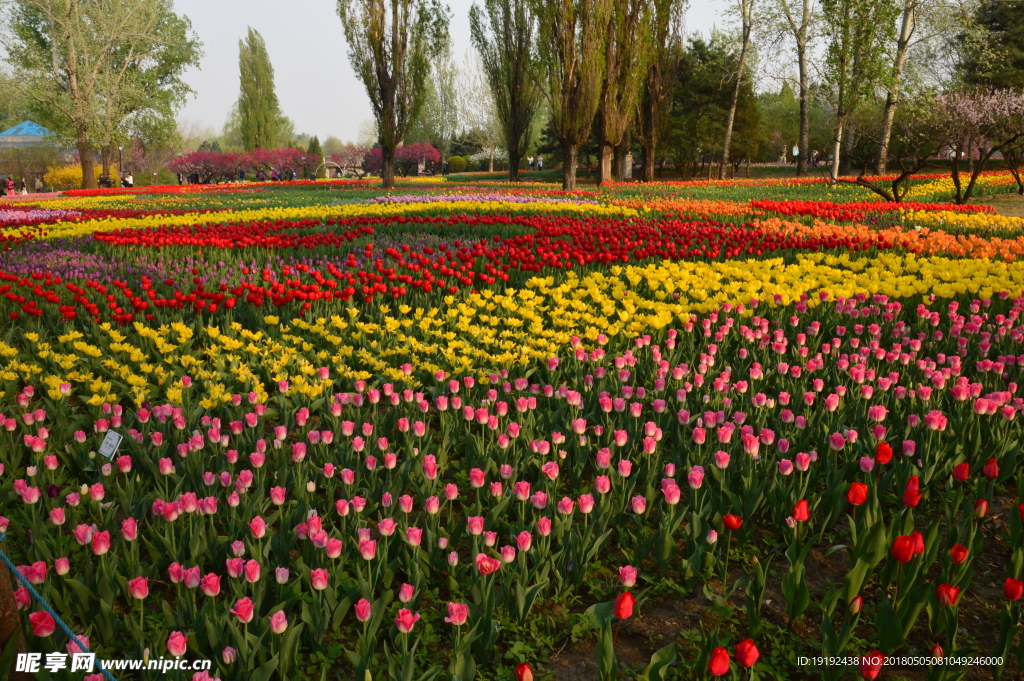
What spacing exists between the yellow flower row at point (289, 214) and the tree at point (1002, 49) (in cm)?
2852

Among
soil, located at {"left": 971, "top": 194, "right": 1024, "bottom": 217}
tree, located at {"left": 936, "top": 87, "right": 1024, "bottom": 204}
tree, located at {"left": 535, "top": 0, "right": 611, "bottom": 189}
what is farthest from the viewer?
tree, located at {"left": 535, "top": 0, "right": 611, "bottom": 189}

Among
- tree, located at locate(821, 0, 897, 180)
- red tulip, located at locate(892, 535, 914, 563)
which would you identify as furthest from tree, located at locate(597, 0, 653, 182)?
red tulip, located at locate(892, 535, 914, 563)

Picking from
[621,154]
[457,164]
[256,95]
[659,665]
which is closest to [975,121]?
[621,154]

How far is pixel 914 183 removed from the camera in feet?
66.5

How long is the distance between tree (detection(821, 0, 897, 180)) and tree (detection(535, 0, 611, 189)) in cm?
659

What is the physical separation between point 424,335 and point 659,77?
25777 mm

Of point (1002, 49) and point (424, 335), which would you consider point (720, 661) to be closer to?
point (424, 335)

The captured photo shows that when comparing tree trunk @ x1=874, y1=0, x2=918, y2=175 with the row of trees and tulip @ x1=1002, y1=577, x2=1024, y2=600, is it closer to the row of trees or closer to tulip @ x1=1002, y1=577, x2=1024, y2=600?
the row of trees

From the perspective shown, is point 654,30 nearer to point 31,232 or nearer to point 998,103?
point 998,103

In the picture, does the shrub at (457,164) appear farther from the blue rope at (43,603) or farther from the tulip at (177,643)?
the tulip at (177,643)

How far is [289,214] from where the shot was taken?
1129 cm

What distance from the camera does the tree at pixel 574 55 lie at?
65.8 feet

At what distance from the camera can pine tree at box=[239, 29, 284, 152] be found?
51.8 m

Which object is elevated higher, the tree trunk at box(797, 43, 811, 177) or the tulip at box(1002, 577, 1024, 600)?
the tree trunk at box(797, 43, 811, 177)
